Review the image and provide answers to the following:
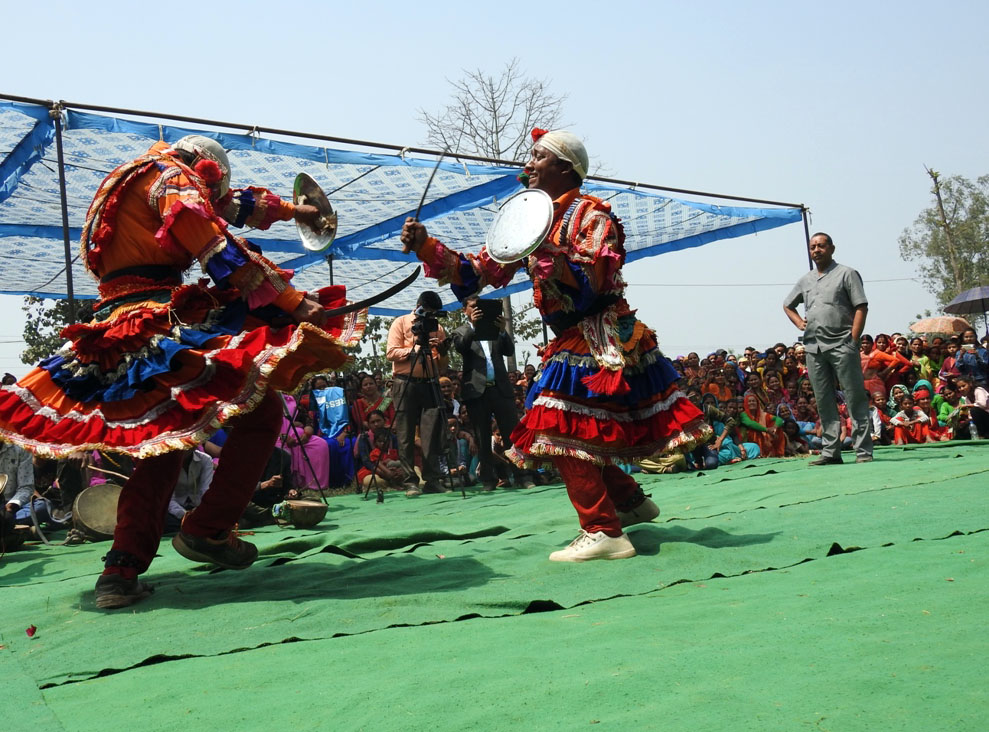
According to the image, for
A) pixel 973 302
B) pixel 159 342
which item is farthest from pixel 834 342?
pixel 973 302

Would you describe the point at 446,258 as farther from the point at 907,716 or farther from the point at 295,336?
the point at 907,716

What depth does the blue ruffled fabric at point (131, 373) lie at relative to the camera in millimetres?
3471

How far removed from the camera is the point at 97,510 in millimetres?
6383

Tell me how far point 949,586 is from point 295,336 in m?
2.31

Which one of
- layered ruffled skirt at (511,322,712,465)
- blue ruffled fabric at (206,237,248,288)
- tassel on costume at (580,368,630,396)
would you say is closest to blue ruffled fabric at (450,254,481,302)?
layered ruffled skirt at (511,322,712,465)

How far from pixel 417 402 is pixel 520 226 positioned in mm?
5558

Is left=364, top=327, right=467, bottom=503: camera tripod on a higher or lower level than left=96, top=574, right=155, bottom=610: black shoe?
higher

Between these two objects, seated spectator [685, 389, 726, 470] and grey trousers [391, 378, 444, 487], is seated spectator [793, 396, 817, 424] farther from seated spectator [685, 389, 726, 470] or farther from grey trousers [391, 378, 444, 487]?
grey trousers [391, 378, 444, 487]

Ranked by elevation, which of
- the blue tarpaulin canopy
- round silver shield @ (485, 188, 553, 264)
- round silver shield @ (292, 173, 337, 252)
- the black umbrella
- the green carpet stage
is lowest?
the green carpet stage

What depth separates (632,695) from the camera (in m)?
2.19

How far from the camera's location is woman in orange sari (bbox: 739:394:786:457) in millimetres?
10859

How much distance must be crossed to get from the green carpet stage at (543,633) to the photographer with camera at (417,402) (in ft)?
14.1

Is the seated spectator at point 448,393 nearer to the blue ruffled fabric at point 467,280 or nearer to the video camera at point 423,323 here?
the video camera at point 423,323

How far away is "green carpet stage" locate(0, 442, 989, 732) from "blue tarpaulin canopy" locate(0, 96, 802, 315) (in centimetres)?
377
